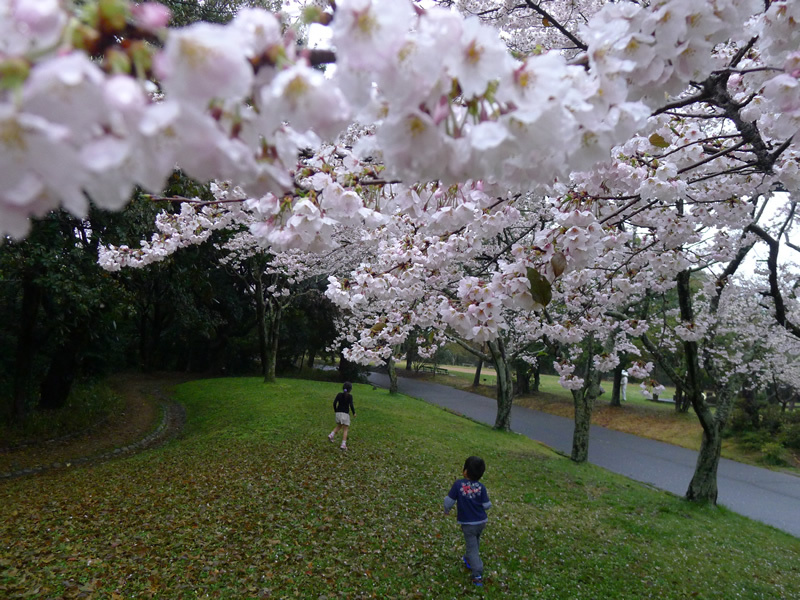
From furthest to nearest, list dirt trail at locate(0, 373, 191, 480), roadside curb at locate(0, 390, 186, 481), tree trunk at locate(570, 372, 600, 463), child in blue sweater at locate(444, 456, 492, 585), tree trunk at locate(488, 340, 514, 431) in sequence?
tree trunk at locate(488, 340, 514, 431) < tree trunk at locate(570, 372, 600, 463) < dirt trail at locate(0, 373, 191, 480) < roadside curb at locate(0, 390, 186, 481) < child in blue sweater at locate(444, 456, 492, 585)

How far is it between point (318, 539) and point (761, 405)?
16.5 m

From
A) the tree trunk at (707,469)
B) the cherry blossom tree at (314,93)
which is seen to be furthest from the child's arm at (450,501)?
the tree trunk at (707,469)

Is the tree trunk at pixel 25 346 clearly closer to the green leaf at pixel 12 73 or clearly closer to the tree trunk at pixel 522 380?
the green leaf at pixel 12 73

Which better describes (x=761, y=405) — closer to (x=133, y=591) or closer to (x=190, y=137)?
(x=133, y=591)

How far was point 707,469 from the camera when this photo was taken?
715 cm

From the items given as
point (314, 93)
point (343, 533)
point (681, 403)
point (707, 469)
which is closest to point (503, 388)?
point (707, 469)

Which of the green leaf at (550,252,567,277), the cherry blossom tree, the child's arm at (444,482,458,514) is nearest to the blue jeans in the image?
the child's arm at (444,482,458,514)

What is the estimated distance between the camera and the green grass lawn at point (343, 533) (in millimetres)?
3936

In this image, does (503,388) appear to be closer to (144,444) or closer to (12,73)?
(144,444)

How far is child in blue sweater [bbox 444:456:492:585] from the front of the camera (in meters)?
4.07

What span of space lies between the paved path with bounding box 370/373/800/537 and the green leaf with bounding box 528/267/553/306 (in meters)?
8.32

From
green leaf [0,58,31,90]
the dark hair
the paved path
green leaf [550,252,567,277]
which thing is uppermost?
green leaf [550,252,567,277]

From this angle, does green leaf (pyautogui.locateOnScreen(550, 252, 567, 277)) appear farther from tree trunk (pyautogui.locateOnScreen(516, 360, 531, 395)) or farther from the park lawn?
tree trunk (pyautogui.locateOnScreen(516, 360, 531, 395))

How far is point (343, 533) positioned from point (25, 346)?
24.9 ft
